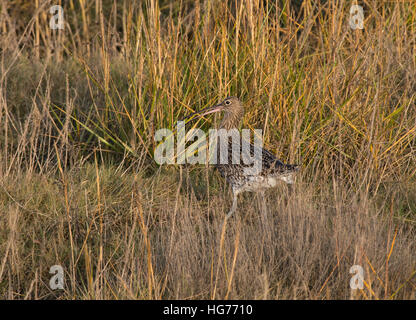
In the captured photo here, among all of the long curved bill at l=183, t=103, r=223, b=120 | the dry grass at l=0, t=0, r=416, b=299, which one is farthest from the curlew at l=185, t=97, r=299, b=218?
the dry grass at l=0, t=0, r=416, b=299

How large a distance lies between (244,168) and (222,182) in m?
0.42

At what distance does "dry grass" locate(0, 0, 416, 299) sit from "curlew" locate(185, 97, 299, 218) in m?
0.10

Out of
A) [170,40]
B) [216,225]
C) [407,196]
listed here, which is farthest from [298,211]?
[170,40]

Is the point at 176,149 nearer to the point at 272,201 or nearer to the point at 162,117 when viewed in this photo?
the point at 162,117

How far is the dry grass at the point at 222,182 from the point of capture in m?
3.07

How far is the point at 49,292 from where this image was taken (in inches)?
127

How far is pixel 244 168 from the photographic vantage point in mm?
4027

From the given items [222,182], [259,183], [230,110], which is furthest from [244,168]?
[230,110]

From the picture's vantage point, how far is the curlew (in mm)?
3836

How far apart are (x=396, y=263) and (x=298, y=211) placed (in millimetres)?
612

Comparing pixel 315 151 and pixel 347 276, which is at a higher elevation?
pixel 315 151

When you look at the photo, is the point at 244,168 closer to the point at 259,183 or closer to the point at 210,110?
the point at 259,183

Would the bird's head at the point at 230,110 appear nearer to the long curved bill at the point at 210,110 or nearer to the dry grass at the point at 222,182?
the long curved bill at the point at 210,110

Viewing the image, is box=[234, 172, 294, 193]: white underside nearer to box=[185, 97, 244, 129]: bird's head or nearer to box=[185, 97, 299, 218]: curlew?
box=[185, 97, 299, 218]: curlew
